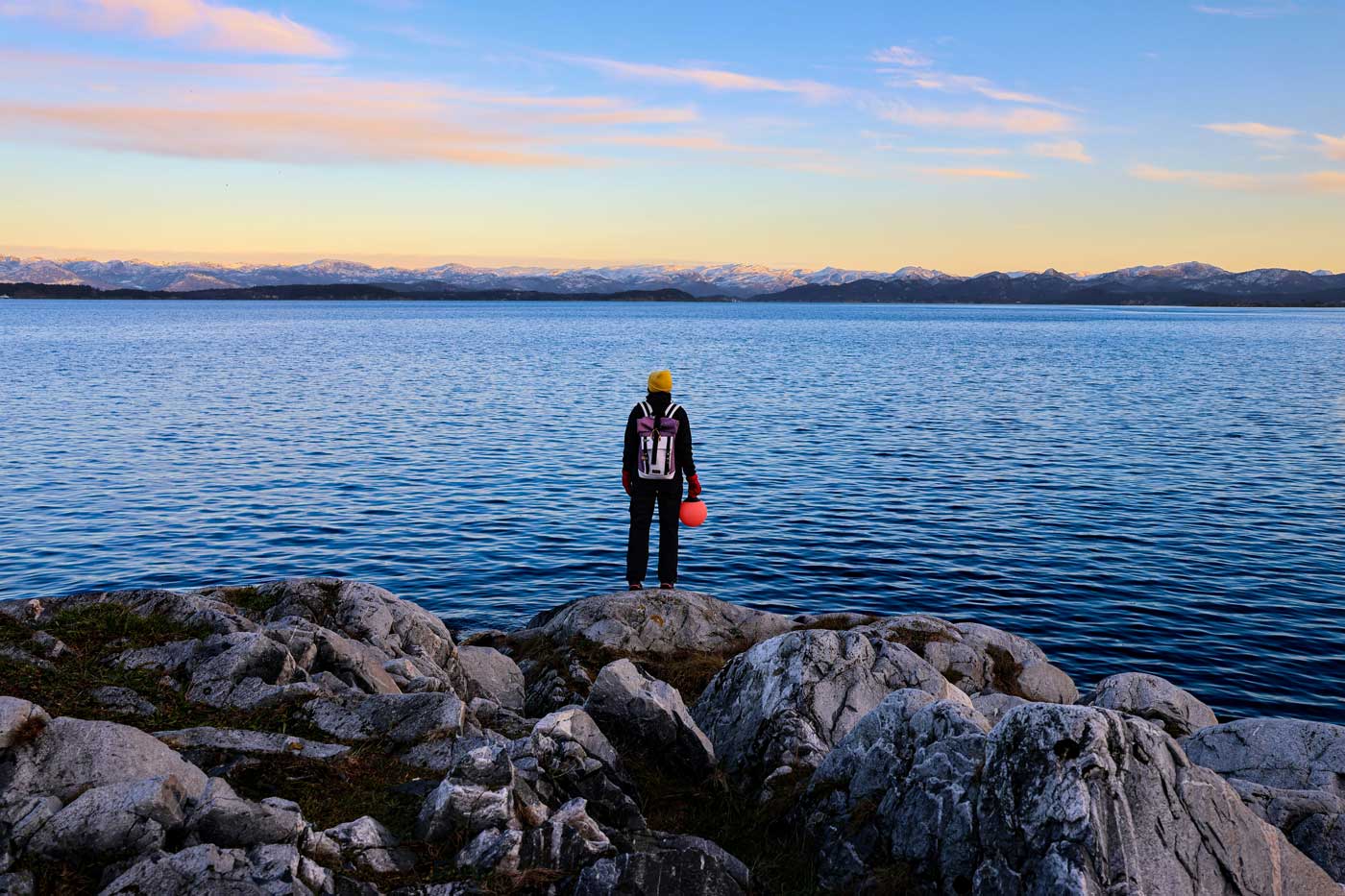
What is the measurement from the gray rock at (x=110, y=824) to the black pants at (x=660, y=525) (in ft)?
34.9

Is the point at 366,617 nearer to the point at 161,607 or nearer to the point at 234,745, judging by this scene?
the point at 161,607

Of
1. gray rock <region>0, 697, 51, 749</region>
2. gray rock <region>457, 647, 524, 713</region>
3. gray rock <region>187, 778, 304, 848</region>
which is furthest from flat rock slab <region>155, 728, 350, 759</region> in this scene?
gray rock <region>457, 647, 524, 713</region>

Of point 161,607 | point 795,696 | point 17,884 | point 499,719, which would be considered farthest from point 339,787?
point 161,607

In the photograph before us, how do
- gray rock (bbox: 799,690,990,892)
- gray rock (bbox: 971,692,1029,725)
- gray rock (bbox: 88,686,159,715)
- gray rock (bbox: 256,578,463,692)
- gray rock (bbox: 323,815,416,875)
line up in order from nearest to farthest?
1. gray rock (bbox: 323,815,416,875)
2. gray rock (bbox: 799,690,990,892)
3. gray rock (bbox: 88,686,159,715)
4. gray rock (bbox: 971,692,1029,725)
5. gray rock (bbox: 256,578,463,692)

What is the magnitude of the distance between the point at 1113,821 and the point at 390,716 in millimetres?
6470

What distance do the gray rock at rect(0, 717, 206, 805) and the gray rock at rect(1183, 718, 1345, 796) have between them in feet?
33.9

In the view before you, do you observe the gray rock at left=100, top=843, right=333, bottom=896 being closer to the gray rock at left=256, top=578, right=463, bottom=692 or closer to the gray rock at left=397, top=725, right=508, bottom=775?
the gray rock at left=397, top=725, right=508, bottom=775

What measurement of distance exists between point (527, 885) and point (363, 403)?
182 feet

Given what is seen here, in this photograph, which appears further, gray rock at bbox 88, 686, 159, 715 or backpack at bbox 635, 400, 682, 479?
backpack at bbox 635, 400, 682, 479

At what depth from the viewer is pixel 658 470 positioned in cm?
1703

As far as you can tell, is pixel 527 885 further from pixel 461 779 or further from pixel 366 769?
pixel 366 769

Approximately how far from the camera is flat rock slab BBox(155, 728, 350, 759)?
8.55 m

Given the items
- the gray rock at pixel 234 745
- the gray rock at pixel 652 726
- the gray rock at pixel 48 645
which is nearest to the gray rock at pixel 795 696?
the gray rock at pixel 652 726

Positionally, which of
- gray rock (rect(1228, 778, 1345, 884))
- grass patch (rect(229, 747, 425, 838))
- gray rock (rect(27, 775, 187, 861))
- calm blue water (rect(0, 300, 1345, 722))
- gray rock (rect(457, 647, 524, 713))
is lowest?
calm blue water (rect(0, 300, 1345, 722))
